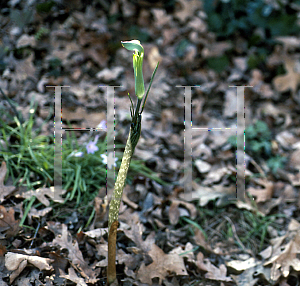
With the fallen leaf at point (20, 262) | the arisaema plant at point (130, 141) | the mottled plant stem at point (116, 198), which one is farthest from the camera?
the fallen leaf at point (20, 262)

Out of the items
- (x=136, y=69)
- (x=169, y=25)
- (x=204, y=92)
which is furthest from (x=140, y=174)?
(x=169, y=25)

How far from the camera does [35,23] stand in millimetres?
2922

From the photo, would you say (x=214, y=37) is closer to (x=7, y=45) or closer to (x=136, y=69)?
(x=7, y=45)

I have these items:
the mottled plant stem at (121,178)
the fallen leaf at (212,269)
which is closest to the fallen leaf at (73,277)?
the mottled plant stem at (121,178)

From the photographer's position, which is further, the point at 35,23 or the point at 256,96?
the point at 256,96

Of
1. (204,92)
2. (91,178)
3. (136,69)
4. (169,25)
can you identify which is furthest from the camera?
(169,25)

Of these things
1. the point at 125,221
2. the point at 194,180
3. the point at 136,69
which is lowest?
the point at 125,221

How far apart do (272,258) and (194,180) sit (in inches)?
30.7

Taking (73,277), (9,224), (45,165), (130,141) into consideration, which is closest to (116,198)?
(130,141)

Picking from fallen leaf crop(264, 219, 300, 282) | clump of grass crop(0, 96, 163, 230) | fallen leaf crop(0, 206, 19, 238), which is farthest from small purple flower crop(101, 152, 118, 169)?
fallen leaf crop(264, 219, 300, 282)

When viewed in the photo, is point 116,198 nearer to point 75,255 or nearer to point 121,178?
point 121,178

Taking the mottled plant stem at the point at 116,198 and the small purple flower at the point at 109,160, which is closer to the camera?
the mottled plant stem at the point at 116,198

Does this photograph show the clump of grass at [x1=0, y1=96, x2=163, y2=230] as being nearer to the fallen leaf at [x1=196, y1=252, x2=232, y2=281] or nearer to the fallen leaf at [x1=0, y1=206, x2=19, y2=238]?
the fallen leaf at [x1=0, y1=206, x2=19, y2=238]

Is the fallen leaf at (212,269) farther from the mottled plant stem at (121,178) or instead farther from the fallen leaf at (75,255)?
the mottled plant stem at (121,178)
